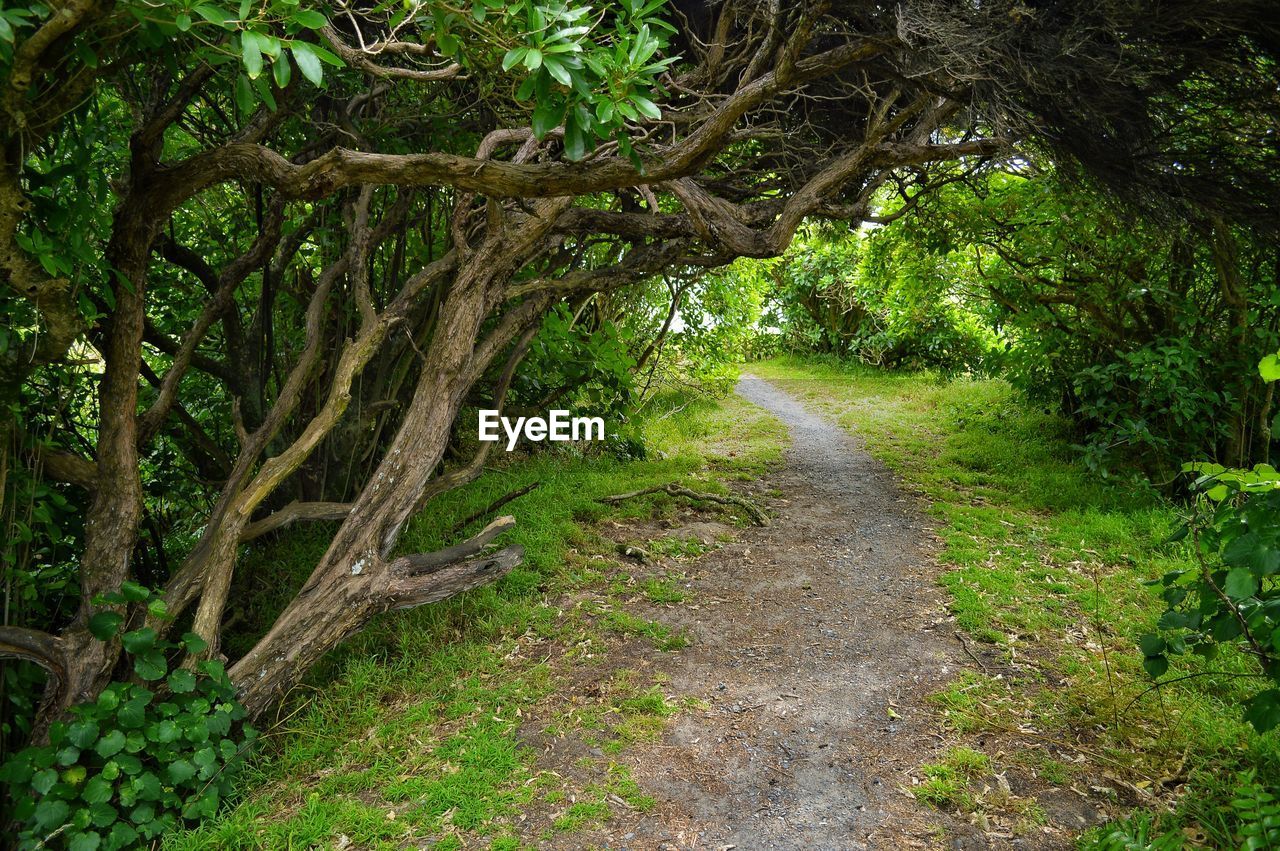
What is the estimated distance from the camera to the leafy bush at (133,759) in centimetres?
304

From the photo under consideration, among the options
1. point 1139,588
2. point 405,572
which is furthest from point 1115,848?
point 405,572

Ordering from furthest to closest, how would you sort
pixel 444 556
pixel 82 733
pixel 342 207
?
pixel 342 207 < pixel 444 556 < pixel 82 733

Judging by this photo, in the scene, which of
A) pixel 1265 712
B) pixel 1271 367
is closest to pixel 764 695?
pixel 1265 712

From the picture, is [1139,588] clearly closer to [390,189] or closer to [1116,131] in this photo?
[1116,131]

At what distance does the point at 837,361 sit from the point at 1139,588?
489 inches

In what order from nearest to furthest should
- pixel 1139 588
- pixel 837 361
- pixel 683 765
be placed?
1. pixel 683 765
2. pixel 1139 588
3. pixel 837 361

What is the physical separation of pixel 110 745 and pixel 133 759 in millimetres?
112

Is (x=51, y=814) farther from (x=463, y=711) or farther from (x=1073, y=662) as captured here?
(x=1073, y=662)

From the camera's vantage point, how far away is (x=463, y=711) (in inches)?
159

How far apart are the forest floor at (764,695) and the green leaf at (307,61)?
290cm

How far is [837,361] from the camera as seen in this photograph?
17125mm

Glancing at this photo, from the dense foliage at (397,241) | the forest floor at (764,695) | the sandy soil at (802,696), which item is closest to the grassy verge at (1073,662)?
the forest floor at (764,695)

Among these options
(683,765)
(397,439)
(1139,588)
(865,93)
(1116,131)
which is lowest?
(683,765)

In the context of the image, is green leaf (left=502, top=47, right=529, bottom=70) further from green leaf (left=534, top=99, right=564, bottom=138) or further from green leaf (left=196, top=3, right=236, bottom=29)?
green leaf (left=196, top=3, right=236, bottom=29)
